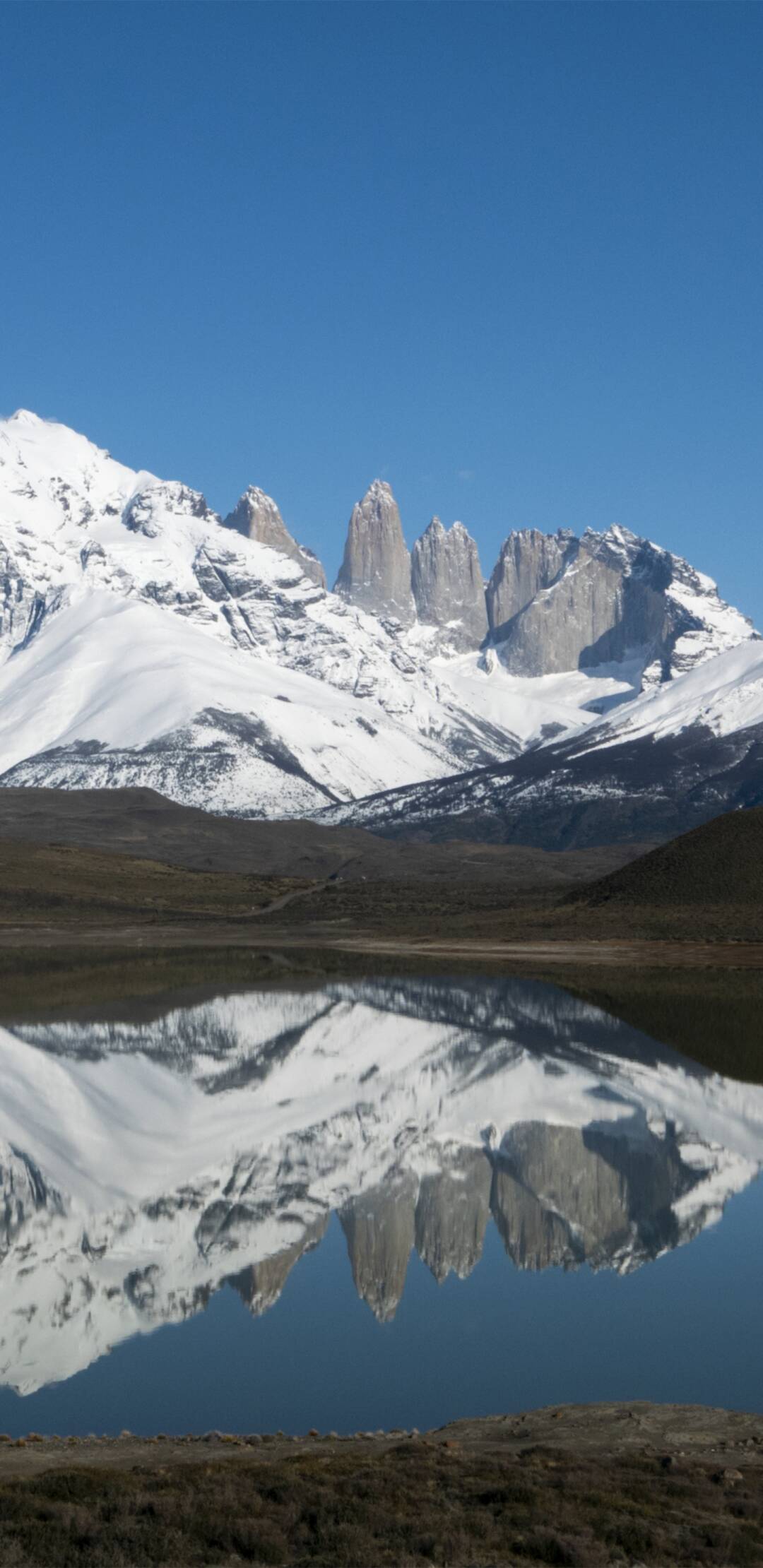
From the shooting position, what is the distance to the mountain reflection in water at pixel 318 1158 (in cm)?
3142

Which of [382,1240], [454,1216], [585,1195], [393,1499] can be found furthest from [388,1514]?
[585,1195]

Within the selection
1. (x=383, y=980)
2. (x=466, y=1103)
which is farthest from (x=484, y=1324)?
(x=383, y=980)

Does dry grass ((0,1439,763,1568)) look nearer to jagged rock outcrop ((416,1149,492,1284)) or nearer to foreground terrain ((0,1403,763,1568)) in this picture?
foreground terrain ((0,1403,763,1568))

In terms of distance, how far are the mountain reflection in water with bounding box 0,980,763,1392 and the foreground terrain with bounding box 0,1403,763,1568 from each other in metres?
6.93

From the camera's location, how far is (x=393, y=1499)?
17344mm

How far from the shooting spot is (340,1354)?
26.9 metres

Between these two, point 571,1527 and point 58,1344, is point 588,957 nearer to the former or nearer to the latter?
point 58,1344

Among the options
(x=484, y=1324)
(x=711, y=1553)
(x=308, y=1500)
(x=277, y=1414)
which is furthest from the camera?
(x=484, y=1324)

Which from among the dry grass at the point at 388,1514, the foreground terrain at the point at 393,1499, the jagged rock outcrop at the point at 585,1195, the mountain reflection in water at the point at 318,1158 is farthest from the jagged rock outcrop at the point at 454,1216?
the dry grass at the point at 388,1514

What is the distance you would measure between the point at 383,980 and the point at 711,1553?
8416cm

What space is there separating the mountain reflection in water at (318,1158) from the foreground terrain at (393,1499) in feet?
22.7

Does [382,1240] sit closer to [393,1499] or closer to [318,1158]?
[318,1158]

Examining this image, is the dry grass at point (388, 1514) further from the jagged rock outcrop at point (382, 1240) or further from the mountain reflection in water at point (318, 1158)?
the jagged rock outcrop at point (382, 1240)

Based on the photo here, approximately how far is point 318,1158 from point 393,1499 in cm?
2645
